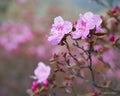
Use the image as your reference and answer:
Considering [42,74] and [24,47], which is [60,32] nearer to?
[42,74]

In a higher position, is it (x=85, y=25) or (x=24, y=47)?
(x=24, y=47)

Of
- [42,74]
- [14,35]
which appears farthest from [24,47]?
[42,74]

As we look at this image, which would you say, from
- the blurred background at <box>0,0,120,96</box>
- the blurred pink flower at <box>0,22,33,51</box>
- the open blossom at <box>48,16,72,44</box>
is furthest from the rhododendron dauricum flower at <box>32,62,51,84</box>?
the blurred pink flower at <box>0,22,33,51</box>

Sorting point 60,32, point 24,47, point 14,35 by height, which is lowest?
point 60,32

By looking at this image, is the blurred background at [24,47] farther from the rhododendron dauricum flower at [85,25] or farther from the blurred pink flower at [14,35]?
the rhododendron dauricum flower at [85,25]

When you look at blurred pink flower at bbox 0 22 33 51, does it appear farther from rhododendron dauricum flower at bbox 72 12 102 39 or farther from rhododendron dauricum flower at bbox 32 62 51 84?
rhododendron dauricum flower at bbox 72 12 102 39

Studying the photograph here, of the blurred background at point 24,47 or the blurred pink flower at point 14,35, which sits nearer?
the blurred background at point 24,47

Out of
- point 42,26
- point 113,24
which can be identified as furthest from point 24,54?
point 113,24

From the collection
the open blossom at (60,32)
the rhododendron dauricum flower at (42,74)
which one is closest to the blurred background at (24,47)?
the rhododendron dauricum flower at (42,74)

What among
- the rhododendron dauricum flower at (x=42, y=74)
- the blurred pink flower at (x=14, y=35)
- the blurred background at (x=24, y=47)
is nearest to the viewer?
the rhododendron dauricum flower at (x=42, y=74)
